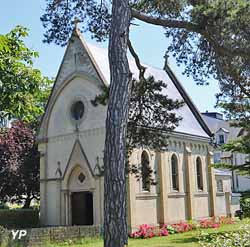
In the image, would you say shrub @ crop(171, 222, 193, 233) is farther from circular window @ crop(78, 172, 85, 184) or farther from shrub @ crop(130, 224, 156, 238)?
circular window @ crop(78, 172, 85, 184)

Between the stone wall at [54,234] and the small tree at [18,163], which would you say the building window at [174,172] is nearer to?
the stone wall at [54,234]

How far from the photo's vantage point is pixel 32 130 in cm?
3822

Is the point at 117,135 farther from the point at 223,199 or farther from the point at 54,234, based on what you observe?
the point at 223,199

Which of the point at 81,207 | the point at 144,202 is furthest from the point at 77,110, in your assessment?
the point at 144,202

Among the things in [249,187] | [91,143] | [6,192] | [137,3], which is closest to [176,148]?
[91,143]

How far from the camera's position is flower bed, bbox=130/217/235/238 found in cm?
2539

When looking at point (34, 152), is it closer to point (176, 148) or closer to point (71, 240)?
point (176, 148)

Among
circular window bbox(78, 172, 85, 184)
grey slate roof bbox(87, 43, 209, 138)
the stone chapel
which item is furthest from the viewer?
grey slate roof bbox(87, 43, 209, 138)

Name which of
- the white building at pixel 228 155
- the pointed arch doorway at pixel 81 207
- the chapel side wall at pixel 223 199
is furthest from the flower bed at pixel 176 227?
the white building at pixel 228 155

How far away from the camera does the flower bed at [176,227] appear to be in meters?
25.4

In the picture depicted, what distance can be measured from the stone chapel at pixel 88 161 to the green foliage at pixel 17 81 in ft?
47.5

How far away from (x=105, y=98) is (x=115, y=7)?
468 centimetres

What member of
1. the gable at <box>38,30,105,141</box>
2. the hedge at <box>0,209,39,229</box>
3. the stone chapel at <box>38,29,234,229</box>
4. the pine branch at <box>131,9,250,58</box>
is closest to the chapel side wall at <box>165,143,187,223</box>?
the stone chapel at <box>38,29,234,229</box>

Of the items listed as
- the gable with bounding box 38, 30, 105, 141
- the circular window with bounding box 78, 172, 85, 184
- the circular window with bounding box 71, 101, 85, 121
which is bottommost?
the circular window with bounding box 78, 172, 85, 184
